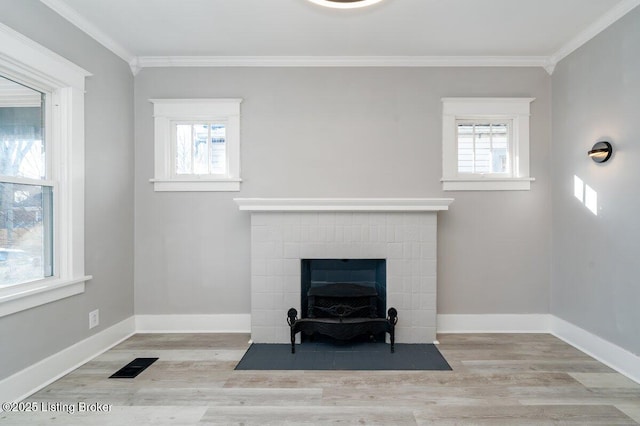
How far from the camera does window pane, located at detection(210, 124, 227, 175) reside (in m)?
3.17

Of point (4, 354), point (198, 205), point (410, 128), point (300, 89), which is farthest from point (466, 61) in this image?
point (4, 354)

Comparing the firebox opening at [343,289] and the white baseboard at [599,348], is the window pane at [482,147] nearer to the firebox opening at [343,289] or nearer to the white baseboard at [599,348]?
the firebox opening at [343,289]

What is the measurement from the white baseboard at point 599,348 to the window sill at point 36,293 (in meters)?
4.04

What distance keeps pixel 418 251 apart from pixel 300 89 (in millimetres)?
1904

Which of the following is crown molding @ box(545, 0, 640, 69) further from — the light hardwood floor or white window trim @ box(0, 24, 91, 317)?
white window trim @ box(0, 24, 91, 317)

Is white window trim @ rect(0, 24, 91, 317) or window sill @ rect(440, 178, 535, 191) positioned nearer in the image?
white window trim @ rect(0, 24, 91, 317)

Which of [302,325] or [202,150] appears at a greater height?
[202,150]

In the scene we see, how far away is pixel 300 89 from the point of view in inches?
122

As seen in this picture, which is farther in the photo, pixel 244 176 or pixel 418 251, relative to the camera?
pixel 244 176

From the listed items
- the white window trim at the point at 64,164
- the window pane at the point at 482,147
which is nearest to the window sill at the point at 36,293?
the white window trim at the point at 64,164

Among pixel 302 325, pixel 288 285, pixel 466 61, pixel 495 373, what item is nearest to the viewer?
pixel 495 373

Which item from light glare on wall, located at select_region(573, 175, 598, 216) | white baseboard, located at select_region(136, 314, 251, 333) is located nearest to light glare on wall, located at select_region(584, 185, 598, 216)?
light glare on wall, located at select_region(573, 175, 598, 216)

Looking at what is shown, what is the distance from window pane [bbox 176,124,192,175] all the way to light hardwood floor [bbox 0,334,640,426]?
1702 millimetres

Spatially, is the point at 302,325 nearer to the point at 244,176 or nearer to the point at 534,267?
the point at 244,176
